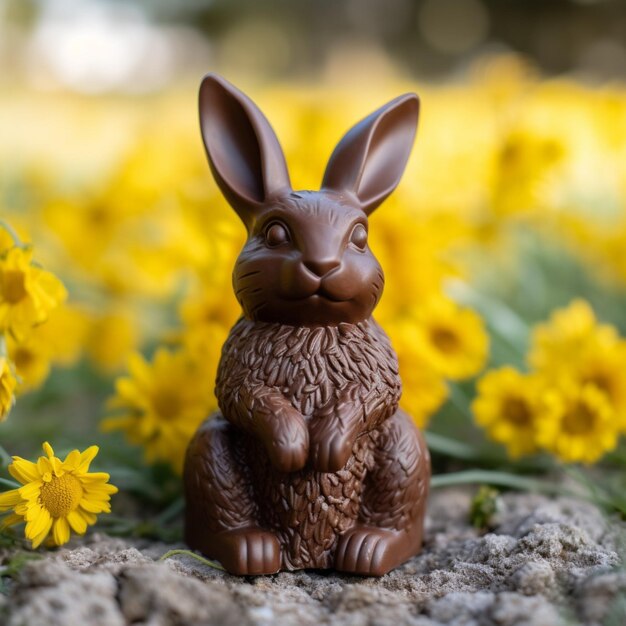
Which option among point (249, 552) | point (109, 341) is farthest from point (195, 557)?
point (109, 341)

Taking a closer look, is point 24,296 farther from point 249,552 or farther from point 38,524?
point 249,552

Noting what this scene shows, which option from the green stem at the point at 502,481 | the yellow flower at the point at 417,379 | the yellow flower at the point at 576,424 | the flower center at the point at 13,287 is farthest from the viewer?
the yellow flower at the point at 417,379

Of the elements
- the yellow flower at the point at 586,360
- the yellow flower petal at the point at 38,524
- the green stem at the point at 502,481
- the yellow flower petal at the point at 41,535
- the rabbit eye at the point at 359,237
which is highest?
the rabbit eye at the point at 359,237

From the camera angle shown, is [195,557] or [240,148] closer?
[195,557]

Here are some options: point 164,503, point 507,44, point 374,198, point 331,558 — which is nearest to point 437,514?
point 331,558

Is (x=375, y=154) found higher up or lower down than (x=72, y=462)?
higher up

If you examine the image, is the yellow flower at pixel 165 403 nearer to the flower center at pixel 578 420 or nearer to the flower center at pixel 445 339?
the flower center at pixel 445 339

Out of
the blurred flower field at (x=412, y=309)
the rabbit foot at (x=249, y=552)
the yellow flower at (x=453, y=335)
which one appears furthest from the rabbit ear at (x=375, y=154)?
the rabbit foot at (x=249, y=552)

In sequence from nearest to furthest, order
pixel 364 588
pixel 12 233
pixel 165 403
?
1. pixel 364 588
2. pixel 12 233
3. pixel 165 403
